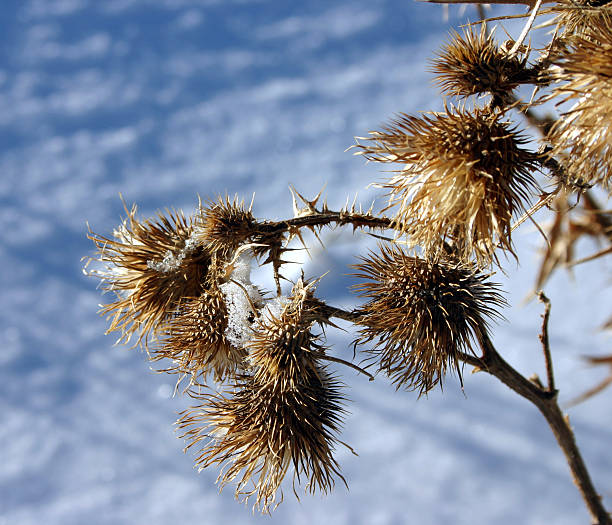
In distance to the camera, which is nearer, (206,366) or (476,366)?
(206,366)

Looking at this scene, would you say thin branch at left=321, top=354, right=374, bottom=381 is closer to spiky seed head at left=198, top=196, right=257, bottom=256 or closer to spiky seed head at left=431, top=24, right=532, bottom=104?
spiky seed head at left=198, top=196, right=257, bottom=256

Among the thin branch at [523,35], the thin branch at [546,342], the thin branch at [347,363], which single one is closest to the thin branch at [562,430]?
the thin branch at [546,342]

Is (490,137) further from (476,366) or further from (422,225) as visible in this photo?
(476,366)

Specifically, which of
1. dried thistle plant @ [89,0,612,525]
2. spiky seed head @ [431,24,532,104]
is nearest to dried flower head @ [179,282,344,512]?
dried thistle plant @ [89,0,612,525]

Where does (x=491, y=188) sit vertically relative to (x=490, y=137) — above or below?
below

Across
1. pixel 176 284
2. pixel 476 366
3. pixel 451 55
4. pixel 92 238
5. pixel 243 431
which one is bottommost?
pixel 243 431

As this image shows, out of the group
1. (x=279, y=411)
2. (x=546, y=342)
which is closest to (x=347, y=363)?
(x=279, y=411)

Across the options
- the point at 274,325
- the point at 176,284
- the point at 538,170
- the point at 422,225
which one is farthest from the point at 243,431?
the point at 538,170

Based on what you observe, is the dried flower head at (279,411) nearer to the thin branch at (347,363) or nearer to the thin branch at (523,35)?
the thin branch at (347,363)

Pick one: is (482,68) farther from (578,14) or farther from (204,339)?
(204,339)
